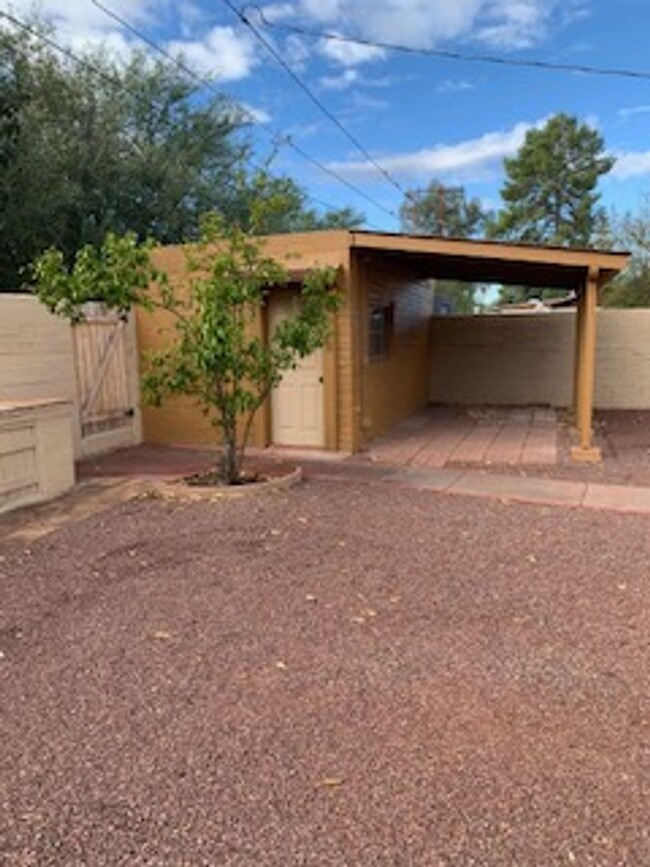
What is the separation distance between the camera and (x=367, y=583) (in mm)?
4242

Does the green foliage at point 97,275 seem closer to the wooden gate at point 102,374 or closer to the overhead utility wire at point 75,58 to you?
the wooden gate at point 102,374

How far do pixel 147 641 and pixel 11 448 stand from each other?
3.26 metres

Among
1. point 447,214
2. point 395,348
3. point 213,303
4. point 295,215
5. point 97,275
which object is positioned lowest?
point 395,348

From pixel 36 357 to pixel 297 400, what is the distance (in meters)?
3.17

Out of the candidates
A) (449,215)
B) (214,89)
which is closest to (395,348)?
(214,89)

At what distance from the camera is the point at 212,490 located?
6.40m

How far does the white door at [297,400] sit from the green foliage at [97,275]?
2.88 m

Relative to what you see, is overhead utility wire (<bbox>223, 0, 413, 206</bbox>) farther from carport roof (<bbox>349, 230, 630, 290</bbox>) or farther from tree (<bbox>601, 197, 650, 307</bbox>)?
tree (<bbox>601, 197, 650, 307</bbox>)

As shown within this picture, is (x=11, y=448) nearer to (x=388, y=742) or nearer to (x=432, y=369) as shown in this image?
(x=388, y=742)

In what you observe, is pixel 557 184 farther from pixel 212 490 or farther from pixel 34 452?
pixel 34 452

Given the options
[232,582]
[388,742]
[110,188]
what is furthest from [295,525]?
[110,188]

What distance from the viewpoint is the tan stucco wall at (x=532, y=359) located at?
13.0 metres

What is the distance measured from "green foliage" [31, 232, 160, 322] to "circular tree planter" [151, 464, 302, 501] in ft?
5.90

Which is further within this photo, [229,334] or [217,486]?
[217,486]
